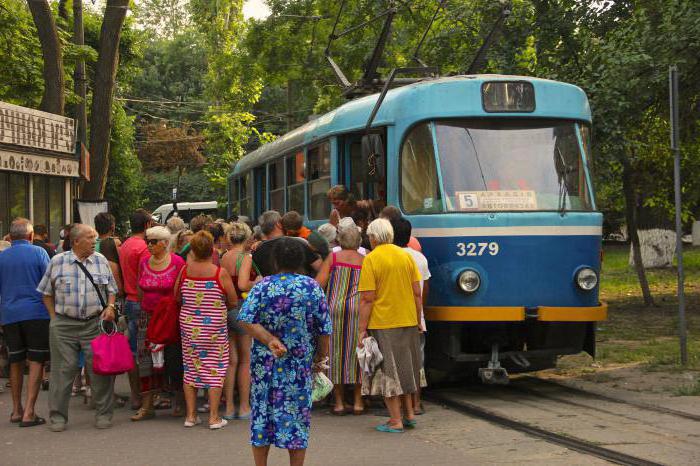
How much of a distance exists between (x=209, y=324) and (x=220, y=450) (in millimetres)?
1389

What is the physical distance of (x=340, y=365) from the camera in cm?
1021

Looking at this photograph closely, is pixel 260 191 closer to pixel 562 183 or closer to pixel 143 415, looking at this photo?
pixel 562 183

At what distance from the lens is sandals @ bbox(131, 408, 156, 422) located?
10.2 metres

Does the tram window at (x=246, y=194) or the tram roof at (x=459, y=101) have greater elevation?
the tram roof at (x=459, y=101)

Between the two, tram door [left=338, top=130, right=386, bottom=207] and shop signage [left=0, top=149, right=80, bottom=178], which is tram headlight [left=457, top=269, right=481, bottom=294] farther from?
shop signage [left=0, top=149, right=80, bottom=178]

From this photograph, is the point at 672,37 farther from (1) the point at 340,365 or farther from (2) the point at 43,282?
(2) the point at 43,282

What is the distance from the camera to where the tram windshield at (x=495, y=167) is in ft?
35.9

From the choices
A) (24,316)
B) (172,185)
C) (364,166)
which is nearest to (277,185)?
(364,166)

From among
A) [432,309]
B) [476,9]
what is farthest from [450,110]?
[476,9]

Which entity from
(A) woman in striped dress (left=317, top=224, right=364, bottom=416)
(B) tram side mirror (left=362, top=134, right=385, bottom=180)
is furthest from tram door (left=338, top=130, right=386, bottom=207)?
(A) woman in striped dress (left=317, top=224, right=364, bottom=416)

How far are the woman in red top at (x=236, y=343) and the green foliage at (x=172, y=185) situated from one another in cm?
5535

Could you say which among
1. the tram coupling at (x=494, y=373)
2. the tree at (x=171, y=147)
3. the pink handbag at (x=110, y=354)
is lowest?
the tram coupling at (x=494, y=373)

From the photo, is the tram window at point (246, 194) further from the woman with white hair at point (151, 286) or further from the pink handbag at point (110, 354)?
the pink handbag at point (110, 354)

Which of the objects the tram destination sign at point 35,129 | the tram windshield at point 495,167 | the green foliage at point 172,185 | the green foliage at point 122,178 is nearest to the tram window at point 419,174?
the tram windshield at point 495,167
